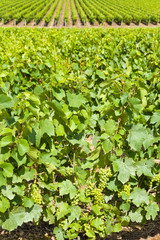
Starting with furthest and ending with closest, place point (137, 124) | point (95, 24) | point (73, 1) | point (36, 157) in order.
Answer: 1. point (73, 1)
2. point (95, 24)
3. point (137, 124)
4. point (36, 157)

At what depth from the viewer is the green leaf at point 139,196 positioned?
2.62 m

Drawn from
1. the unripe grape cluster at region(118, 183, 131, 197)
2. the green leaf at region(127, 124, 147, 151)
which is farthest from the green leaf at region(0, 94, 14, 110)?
the unripe grape cluster at region(118, 183, 131, 197)

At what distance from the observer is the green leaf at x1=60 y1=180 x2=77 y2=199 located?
233 cm

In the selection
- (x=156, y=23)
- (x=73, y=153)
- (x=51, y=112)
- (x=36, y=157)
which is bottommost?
(x=156, y=23)

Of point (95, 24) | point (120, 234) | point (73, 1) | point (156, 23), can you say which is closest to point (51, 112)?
point (120, 234)

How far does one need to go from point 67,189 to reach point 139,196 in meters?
0.80

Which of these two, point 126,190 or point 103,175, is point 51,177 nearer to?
point 103,175

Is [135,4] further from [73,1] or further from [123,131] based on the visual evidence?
[123,131]

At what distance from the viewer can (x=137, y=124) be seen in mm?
2314

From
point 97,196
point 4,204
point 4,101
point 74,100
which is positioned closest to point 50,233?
point 97,196

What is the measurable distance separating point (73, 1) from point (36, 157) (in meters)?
56.2

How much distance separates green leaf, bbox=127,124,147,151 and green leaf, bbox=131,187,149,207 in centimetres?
64

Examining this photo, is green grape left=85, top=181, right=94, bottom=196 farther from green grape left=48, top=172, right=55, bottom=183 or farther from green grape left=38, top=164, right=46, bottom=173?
green grape left=38, top=164, right=46, bottom=173

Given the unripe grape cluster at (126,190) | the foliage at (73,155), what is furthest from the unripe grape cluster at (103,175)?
the unripe grape cluster at (126,190)
